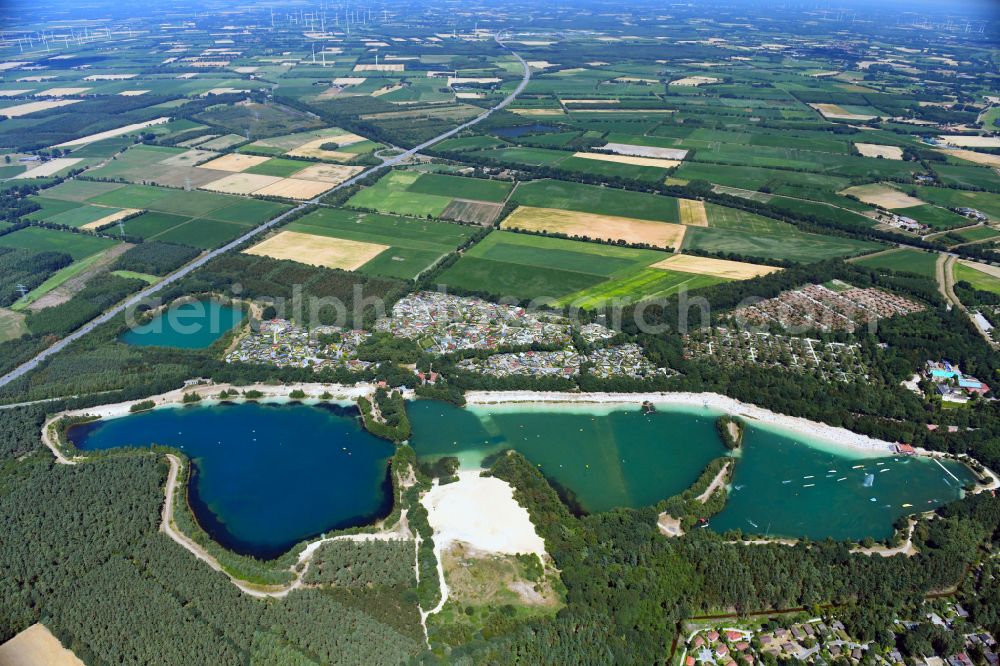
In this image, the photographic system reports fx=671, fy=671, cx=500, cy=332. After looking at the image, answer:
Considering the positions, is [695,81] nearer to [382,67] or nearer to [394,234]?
[382,67]

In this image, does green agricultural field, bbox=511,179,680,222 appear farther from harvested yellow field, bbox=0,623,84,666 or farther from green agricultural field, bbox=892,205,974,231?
harvested yellow field, bbox=0,623,84,666

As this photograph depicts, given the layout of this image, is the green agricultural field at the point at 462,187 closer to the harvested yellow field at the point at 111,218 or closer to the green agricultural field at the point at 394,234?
the green agricultural field at the point at 394,234

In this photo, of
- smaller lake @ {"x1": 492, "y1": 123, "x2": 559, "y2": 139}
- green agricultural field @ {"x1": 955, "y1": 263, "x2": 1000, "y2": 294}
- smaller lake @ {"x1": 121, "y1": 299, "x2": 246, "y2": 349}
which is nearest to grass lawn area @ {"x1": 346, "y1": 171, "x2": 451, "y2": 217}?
smaller lake @ {"x1": 121, "y1": 299, "x2": 246, "y2": 349}

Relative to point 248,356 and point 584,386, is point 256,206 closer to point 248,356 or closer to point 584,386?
point 248,356

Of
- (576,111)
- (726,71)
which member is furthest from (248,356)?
(726,71)

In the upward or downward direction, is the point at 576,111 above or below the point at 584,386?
above

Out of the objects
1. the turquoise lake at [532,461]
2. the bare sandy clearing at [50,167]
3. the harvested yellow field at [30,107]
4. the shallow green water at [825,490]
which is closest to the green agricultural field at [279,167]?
the bare sandy clearing at [50,167]

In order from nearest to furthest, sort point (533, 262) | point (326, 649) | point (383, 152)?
point (326, 649), point (533, 262), point (383, 152)
